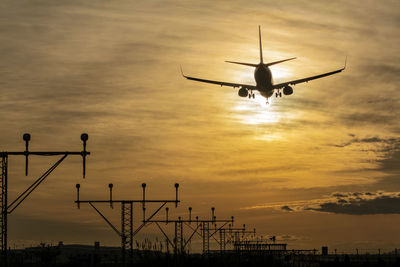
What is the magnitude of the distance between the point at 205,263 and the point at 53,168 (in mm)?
35778

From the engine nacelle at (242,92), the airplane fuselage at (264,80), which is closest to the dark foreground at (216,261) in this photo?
the engine nacelle at (242,92)

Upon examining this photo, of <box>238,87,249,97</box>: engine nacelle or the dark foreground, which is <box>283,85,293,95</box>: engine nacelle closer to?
<box>238,87,249,97</box>: engine nacelle

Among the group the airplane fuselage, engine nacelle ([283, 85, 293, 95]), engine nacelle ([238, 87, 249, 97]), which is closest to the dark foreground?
engine nacelle ([238, 87, 249, 97])

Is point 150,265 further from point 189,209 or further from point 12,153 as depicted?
point 189,209

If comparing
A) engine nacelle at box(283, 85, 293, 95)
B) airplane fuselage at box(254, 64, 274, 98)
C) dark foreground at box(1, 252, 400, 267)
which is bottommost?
dark foreground at box(1, 252, 400, 267)

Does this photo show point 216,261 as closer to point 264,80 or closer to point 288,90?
point 288,90

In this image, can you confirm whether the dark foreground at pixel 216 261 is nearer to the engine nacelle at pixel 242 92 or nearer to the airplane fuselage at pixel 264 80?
the engine nacelle at pixel 242 92

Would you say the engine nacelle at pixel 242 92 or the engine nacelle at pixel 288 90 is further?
the engine nacelle at pixel 242 92

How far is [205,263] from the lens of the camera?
74.3m

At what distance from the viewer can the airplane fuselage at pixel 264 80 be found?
8938 centimetres

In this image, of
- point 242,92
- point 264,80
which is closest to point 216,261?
point 242,92

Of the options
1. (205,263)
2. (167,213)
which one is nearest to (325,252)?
(167,213)

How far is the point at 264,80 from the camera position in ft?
295

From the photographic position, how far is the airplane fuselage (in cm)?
8938
